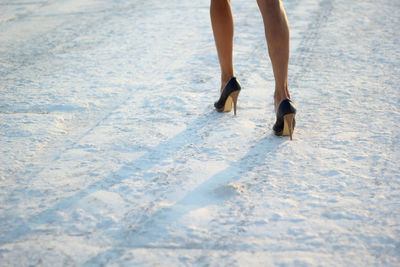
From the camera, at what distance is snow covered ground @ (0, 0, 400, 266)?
4.61ft

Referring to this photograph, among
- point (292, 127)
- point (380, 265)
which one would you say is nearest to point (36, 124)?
point (292, 127)

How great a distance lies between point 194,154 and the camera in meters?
1.96

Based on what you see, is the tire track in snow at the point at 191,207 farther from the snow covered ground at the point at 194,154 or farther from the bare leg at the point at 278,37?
the bare leg at the point at 278,37

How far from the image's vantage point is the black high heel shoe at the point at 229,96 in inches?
89.4

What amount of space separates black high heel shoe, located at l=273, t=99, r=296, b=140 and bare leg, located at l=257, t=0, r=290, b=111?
0.18 feet

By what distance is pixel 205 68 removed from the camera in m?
2.98

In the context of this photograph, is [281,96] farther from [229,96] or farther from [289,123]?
[229,96]

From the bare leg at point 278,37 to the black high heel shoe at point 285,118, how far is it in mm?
56

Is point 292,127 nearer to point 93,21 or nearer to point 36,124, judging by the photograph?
point 36,124

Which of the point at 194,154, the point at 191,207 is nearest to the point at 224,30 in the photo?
the point at 194,154

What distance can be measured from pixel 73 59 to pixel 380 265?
257 cm

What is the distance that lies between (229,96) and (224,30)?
1.15ft

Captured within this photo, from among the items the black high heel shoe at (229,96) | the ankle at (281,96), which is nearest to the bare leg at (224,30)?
the black high heel shoe at (229,96)

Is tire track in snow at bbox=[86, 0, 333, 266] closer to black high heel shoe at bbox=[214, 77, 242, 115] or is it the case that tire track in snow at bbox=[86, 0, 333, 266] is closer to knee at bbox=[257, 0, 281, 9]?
black high heel shoe at bbox=[214, 77, 242, 115]
